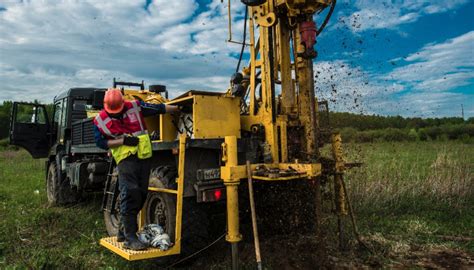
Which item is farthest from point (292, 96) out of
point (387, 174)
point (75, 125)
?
point (75, 125)

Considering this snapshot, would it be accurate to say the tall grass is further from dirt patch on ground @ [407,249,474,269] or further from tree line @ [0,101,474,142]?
dirt patch on ground @ [407,249,474,269]

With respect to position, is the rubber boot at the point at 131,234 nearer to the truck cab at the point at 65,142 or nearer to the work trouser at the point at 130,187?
the work trouser at the point at 130,187

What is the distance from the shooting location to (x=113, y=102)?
4598mm

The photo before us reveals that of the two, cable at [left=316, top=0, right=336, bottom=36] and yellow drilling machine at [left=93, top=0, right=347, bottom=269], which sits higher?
cable at [left=316, top=0, right=336, bottom=36]

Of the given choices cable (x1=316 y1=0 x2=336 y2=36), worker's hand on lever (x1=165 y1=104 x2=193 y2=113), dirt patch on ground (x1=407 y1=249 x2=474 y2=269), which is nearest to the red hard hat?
worker's hand on lever (x1=165 y1=104 x2=193 y2=113)

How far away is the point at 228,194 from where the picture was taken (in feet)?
13.8

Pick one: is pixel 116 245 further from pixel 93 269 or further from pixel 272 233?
pixel 272 233

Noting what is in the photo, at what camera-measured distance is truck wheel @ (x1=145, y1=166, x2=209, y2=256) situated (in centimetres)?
464

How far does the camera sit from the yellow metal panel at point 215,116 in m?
4.81

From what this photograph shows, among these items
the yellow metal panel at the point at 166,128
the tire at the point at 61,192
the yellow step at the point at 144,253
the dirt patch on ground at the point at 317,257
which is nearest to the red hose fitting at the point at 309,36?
the yellow metal panel at the point at 166,128

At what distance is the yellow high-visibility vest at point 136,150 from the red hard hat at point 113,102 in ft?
1.32

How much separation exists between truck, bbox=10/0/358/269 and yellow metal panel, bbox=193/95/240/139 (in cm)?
1

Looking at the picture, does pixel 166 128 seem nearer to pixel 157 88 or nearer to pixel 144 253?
pixel 144 253

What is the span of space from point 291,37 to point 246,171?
6.70ft
